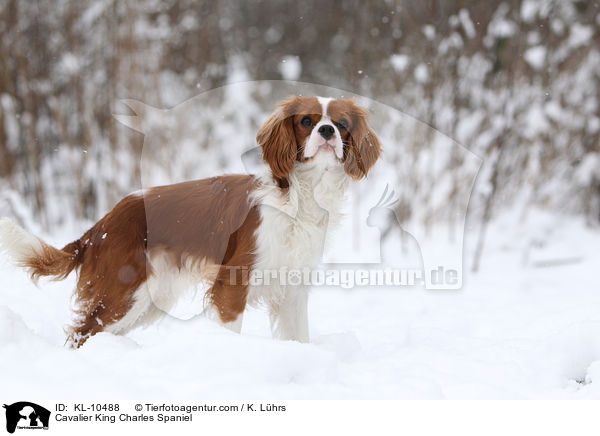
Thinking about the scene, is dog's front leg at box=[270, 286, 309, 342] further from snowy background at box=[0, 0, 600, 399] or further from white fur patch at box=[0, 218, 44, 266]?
white fur patch at box=[0, 218, 44, 266]

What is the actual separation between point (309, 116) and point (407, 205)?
2.67 meters

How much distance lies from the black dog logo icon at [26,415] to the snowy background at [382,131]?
1.30 m

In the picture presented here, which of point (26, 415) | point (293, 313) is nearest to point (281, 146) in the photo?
point (293, 313)

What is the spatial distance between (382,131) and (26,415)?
2.77 metres

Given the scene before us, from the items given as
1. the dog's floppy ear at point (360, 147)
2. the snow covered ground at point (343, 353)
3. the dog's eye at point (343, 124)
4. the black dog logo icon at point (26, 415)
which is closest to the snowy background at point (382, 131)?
the snow covered ground at point (343, 353)

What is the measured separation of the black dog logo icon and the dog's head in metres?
1.41

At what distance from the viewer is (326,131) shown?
8.05ft

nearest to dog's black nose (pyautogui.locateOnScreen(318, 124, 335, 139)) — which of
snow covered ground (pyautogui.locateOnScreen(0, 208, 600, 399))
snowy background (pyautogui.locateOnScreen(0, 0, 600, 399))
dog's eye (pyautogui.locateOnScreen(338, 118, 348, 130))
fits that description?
dog's eye (pyautogui.locateOnScreen(338, 118, 348, 130))

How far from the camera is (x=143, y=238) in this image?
2656mm

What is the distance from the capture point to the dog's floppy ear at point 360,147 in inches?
102

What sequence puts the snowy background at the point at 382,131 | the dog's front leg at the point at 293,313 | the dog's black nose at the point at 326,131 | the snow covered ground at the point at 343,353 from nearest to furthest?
1. the snow covered ground at the point at 343,353
2. the dog's black nose at the point at 326,131
3. the dog's front leg at the point at 293,313
4. the snowy background at the point at 382,131

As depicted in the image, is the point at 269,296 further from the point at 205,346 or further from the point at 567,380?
the point at 567,380

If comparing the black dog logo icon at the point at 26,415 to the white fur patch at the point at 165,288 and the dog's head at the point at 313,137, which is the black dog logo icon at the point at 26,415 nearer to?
the white fur patch at the point at 165,288

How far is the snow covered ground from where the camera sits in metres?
1.91
